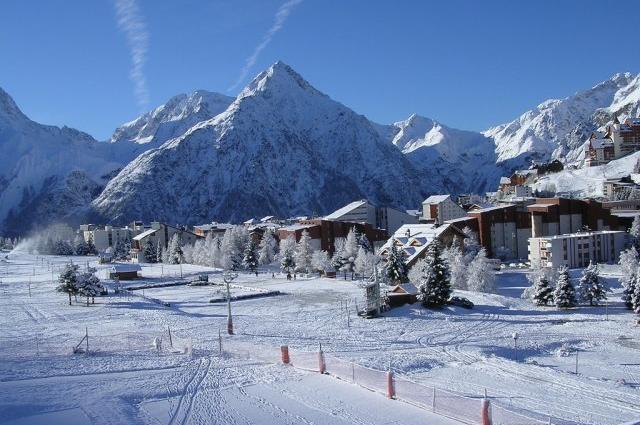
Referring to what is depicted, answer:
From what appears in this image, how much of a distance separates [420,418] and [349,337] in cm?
1642

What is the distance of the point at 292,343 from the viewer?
2680cm

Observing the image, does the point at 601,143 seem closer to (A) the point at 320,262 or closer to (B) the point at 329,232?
(B) the point at 329,232

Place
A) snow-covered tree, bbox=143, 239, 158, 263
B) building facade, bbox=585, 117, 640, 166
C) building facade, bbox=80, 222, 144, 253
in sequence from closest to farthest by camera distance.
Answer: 1. snow-covered tree, bbox=143, 239, 158, 263
2. building facade, bbox=585, 117, 640, 166
3. building facade, bbox=80, 222, 144, 253

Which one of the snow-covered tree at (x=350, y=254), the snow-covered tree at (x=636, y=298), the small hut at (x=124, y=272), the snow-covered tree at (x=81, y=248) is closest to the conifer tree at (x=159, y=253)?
the small hut at (x=124, y=272)

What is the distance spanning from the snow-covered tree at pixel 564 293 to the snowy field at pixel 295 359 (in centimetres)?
94

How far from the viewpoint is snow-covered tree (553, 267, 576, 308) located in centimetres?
4209

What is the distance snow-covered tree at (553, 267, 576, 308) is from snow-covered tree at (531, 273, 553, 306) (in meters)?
1.13

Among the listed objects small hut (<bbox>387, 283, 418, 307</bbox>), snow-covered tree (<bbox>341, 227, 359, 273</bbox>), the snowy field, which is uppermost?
A: snow-covered tree (<bbox>341, 227, 359, 273</bbox>)

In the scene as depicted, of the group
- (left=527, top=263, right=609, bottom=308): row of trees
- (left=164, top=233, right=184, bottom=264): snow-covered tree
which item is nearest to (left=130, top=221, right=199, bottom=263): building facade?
(left=164, top=233, right=184, bottom=264): snow-covered tree

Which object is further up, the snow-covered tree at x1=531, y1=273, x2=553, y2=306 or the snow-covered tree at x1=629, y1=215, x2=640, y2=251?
the snow-covered tree at x1=629, y1=215, x2=640, y2=251

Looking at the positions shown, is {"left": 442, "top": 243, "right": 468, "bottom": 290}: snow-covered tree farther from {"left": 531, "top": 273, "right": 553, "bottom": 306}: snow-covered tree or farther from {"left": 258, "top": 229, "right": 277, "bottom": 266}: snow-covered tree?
{"left": 258, "top": 229, "right": 277, "bottom": 266}: snow-covered tree

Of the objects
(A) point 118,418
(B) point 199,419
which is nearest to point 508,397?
(B) point 199,419

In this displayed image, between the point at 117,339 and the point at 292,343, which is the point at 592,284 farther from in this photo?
the point at 117,339

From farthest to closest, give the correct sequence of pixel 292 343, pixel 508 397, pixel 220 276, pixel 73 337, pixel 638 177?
pixel 638 177 → pixel 220 276 → pixel 73 337 → pixel 292 343 → pixel 508 397
